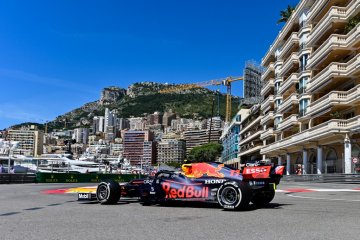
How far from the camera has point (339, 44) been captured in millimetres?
42062

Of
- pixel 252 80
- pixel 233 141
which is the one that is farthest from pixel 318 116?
pixel 233 141

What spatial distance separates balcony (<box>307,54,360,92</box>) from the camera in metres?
39.3

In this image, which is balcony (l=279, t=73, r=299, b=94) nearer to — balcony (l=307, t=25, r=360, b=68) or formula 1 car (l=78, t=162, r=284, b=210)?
balcony (l=307, t=25, r=360, b=68)

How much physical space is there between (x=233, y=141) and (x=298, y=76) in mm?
77862

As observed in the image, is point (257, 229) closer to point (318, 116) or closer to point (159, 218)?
point (159, 218)

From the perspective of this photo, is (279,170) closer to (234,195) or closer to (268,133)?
(234,195)

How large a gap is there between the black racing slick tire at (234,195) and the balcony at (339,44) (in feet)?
107

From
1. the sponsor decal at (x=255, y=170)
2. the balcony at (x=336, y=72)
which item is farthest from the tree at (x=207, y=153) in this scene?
the sponsor decal at (x=255, y=170)

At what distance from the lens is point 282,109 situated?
59562 millimetres

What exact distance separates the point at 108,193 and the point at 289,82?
155ft

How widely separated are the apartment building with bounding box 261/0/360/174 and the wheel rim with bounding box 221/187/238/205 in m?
28.9

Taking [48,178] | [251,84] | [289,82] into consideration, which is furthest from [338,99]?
[251,84]

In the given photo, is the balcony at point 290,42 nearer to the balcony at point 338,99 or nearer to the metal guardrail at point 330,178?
Answer: the balcony at point 338,99

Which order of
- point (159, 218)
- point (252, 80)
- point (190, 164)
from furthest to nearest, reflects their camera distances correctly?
point (252, 80)
point (190, 164)
point (159, 218)
